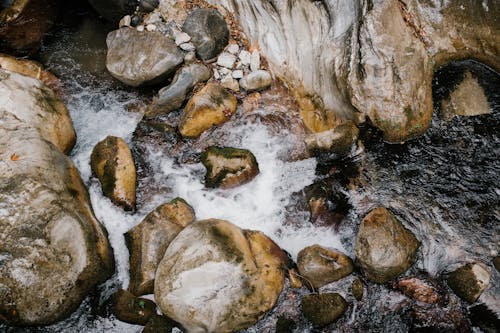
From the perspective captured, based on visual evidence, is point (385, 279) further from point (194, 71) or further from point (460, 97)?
point (194, 71)

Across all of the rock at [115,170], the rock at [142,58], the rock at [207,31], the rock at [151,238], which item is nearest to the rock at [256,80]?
the rock at [207,31]

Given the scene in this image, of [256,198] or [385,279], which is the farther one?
[256,198]

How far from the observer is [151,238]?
5.06 meters

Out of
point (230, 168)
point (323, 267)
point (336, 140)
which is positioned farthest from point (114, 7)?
point (323, 267)

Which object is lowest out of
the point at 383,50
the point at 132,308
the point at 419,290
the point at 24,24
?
the point at 132,308

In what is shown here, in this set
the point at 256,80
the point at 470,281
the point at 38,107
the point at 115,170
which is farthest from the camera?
the point at 256,80

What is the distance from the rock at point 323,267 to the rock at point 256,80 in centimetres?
344

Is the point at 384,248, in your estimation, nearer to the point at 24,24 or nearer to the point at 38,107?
the point at 38,107

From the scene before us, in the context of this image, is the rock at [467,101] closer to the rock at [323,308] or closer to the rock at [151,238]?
the rock at [323,308]

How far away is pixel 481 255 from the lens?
473 cm

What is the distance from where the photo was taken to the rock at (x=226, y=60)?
7.29 metres

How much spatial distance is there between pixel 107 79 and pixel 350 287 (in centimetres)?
611

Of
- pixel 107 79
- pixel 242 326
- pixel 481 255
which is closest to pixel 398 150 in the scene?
pixel 481 255

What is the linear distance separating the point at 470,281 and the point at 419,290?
0.60 meters
